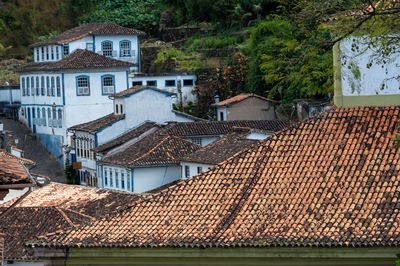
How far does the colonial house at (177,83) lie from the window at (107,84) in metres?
1.77

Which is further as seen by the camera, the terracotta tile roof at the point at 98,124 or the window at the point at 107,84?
the window at the point at 107,84

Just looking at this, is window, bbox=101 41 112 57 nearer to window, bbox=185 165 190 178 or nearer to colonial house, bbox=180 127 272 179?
colonial house, bbox=180 127 272 179

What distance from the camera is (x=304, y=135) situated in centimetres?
1762

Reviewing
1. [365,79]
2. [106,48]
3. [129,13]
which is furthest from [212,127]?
[365,79]

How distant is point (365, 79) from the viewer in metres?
18.0

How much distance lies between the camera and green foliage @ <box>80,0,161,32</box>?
243 ft

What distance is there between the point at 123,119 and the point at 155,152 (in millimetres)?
6979

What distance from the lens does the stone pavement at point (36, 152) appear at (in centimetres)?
5548

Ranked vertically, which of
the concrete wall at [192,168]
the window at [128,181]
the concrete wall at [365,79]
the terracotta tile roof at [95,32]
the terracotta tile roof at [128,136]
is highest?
the terracotta tile roof at [95,32]

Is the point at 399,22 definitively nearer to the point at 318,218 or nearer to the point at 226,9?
the point at 318,218

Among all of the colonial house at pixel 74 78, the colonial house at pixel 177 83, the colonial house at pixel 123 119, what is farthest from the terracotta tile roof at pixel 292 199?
the colonial house at pixel 177 83

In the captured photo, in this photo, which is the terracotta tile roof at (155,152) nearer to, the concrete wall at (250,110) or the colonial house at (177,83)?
the concrete wall at (250,110)

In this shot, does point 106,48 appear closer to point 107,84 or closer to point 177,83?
point 107,84

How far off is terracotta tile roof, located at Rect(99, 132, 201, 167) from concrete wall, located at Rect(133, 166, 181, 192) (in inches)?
15.3
